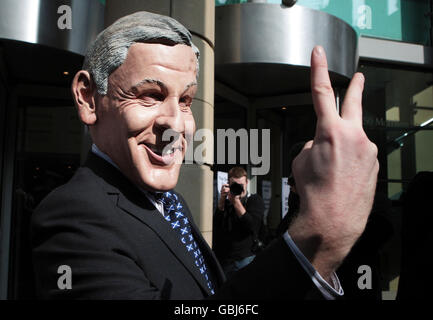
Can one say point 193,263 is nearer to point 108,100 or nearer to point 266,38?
point 108,100

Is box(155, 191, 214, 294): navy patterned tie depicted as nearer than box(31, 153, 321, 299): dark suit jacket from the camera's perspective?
No

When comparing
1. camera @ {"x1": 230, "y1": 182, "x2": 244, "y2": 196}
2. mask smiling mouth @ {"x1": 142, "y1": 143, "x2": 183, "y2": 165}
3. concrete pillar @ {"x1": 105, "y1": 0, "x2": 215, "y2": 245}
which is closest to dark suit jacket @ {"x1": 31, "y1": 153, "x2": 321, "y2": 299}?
mask smiling mouth @ {"x1": 142, "y1": 143, "x2": 183, "y2": 165}

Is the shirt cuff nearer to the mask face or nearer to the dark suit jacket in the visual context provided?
the dark suit jacket

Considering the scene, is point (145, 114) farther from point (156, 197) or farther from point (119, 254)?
point (119, 254)

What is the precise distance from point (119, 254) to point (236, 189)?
297 cm

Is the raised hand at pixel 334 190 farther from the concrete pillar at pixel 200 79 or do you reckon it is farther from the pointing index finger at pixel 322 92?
the concrete pillar at pixel 200 79

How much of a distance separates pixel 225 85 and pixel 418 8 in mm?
3746

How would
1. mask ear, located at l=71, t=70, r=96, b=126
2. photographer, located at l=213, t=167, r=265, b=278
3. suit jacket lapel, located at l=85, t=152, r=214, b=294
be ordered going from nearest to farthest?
suit jacket lapel, located at l=85, t=152, r=214, b=294 → mask ear, located at l=71, t=70, r=96, b=126 → photographer, located at l=213, t=167, r=265, b=278

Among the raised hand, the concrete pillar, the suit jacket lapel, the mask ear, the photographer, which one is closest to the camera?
the raised hand

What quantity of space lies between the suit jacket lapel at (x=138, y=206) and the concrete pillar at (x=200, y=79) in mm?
1737

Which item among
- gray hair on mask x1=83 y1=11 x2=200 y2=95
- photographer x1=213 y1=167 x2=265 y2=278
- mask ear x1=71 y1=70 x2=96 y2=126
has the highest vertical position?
gray hair on mask x1=83 y1=11 x2=200 y2=95

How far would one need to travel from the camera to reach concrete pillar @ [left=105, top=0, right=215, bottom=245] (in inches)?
110

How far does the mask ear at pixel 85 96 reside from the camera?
117 cm

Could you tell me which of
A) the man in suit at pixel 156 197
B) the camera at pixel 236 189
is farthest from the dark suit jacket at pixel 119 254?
the camera at pixel 236 189
